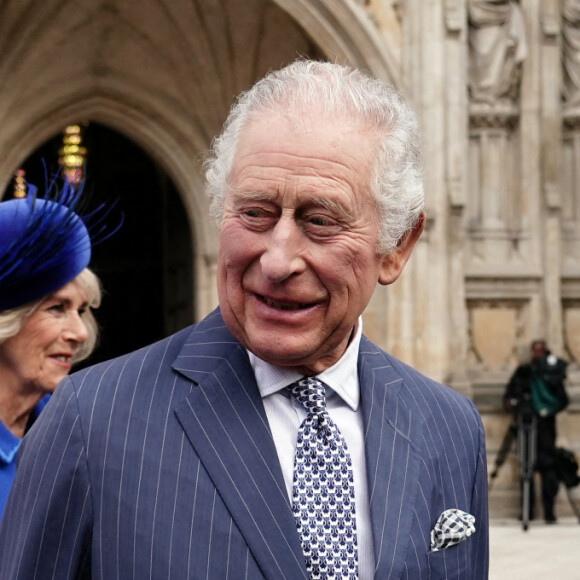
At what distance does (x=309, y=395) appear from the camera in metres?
1.61

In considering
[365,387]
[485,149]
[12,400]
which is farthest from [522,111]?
[365,387]

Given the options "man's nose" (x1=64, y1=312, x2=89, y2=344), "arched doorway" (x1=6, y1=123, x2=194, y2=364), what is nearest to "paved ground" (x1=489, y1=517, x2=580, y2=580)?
"arched doorway" (x1=6, y1=123, x2=194, y2=364)

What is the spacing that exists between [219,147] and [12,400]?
1.18m

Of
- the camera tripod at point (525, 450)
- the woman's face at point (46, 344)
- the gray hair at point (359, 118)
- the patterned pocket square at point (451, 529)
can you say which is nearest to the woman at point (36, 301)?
the woman's face at point (46, 344)

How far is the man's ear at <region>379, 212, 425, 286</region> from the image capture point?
1684mm

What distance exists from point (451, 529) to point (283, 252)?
0.48 m

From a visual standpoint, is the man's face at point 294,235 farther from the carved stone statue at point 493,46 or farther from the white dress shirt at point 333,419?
the carved stone statue at point 493,46

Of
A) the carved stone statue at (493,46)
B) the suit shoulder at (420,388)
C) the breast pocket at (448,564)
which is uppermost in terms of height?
the carved stone statue at (493,46)

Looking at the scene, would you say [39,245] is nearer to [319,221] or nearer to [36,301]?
[36,301]

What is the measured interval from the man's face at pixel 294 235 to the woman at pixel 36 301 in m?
1.00

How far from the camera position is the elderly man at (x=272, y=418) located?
58.0 inches

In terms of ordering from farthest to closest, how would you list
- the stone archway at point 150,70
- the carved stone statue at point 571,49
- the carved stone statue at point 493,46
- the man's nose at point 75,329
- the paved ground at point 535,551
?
the stone archway at point 150,70, the carved stone statue at point 571,49, the carved stone statue at point 493,46, the paved ground at point 535,551, the man's nose at point 75,329

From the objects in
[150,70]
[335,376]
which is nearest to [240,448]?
[335,376]

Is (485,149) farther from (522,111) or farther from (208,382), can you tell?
(208,382)
